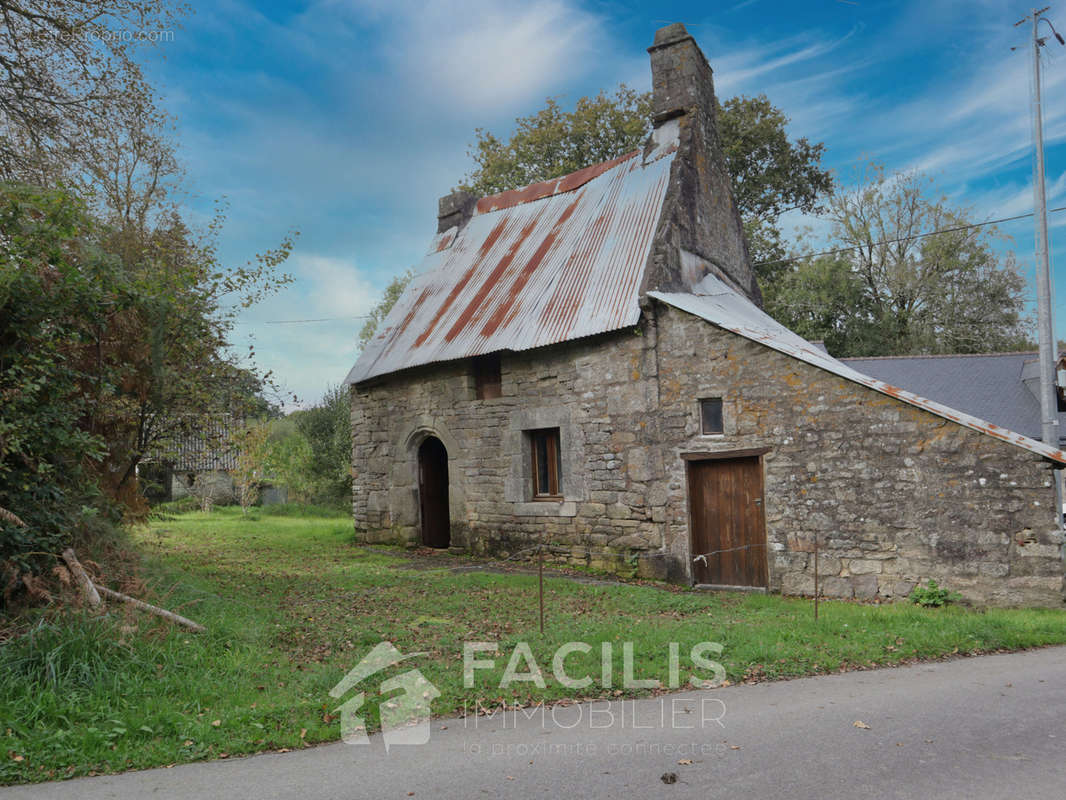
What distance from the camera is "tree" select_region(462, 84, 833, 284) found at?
2464cm

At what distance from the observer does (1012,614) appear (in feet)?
24.6

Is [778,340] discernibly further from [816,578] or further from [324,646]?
[324,646]

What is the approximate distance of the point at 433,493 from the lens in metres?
15.4

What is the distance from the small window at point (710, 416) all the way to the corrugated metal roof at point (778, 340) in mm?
1057

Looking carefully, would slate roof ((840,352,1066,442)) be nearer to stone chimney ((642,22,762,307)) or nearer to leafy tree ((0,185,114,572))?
stone chimney ((642,22,762,307))

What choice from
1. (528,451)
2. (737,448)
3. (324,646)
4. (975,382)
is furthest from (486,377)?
(975,382)

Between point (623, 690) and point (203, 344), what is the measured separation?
796cm

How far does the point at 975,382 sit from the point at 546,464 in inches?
591

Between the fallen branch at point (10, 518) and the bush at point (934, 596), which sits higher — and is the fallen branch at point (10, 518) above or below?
above

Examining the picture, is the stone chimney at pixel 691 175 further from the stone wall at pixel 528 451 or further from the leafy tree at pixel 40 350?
the leafy tree at pixel 40 350

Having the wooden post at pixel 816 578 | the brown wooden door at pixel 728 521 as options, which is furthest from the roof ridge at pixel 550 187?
the wooden post at pixel 816 578

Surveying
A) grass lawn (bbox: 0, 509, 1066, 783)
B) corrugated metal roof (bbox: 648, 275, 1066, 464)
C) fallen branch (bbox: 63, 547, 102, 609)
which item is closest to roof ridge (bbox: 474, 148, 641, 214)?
corrugated metal roof (bbox: 648, 275, 1066, 464)

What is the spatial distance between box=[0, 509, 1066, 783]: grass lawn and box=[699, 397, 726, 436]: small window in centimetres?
224

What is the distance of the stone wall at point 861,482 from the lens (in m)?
7.83
